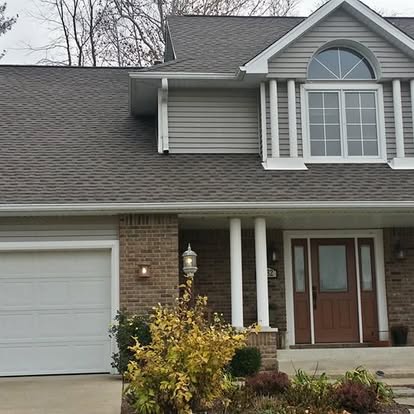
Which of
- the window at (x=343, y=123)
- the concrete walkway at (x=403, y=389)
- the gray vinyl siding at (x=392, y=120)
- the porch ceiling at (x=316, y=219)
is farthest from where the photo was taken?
the window at (x=343, y=123)

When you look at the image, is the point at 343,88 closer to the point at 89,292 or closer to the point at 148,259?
the point at 148,259

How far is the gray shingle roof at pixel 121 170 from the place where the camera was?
35.6 ft

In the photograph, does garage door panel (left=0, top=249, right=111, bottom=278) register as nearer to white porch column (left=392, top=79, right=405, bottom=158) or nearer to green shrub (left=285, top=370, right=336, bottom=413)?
green shrub (left=285, top=370, right=336, bottom=413)

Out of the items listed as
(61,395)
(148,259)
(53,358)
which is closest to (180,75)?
(148,259)

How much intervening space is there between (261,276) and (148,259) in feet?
6.18

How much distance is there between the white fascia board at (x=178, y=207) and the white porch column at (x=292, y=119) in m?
1.64

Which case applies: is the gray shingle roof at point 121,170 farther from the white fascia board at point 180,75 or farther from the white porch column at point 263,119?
the white fascia board at point 180,75

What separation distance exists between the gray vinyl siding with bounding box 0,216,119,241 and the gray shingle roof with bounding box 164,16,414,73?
129 inches

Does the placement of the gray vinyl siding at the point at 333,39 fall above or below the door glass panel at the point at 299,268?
above

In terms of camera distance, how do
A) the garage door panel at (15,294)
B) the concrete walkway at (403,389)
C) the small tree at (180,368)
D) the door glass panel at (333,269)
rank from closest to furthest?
1. the small tree at (180,368)
2. the concrete walkway at (403,389)
3. the garage door panel at (15,294)
4. the door glass panel at (333,269)

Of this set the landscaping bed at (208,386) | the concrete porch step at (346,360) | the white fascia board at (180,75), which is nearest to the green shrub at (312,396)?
the landscaping bed at (208,386)

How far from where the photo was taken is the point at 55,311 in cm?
1099

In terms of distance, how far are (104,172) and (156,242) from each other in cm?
166

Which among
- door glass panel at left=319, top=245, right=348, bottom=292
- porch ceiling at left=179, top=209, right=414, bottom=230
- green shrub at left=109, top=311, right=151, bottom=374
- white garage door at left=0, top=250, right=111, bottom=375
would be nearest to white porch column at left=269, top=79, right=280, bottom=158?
porch ceiling at left=179, top=209, right=414, bottom=230
